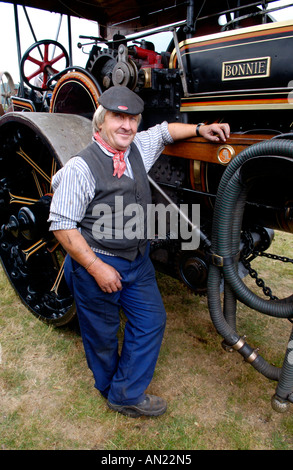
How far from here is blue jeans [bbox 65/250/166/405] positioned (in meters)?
1.83

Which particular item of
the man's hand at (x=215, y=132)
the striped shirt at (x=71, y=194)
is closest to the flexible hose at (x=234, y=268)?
the man's hand at (x=215, y=132)

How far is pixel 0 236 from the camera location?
2936 mm

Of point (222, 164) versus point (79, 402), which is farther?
point (79, 402)

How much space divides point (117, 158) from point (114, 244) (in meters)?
0.40

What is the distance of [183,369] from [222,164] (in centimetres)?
131

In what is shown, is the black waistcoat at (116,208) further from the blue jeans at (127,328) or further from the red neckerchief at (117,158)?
the blue jeans at (127,328)

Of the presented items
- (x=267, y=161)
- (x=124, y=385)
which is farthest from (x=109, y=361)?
(x=267, y=161)

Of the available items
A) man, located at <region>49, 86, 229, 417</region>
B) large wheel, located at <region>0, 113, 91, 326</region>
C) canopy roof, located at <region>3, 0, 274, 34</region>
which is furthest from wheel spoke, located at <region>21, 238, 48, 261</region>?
canopy roof, located at <region>3, 0, 274, 34</region>

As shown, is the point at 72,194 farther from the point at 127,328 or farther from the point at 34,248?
the point at 34,248

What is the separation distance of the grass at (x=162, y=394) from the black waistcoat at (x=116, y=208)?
0.91 m

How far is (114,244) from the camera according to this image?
1.71 m

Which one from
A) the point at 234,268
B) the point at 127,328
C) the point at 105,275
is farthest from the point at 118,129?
the point at 127,328
